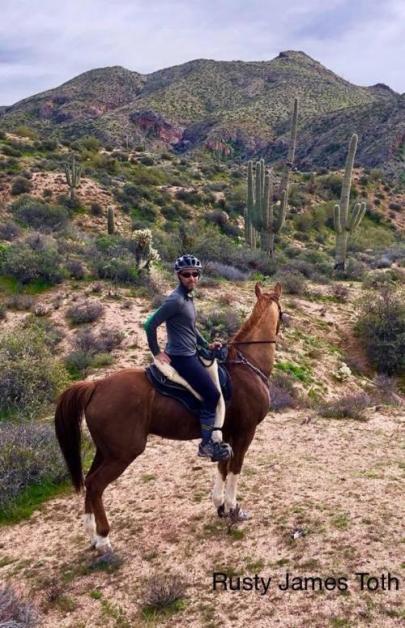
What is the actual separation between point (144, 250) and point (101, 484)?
38.4 feet

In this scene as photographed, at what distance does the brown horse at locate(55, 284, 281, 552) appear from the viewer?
4645 millimetres

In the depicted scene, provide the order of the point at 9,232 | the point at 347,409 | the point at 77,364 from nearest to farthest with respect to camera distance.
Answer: the point at 347,409
the point at 77,364
the point at 9,232

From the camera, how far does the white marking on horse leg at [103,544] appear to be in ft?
16.0

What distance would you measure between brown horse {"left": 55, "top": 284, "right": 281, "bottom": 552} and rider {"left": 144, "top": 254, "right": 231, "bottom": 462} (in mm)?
239

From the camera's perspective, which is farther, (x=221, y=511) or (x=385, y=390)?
(x=385, y=390)

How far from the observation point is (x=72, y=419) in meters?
4.86

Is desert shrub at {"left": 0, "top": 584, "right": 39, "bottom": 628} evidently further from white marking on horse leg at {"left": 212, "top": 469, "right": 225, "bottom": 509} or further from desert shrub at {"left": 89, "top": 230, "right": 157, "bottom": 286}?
desert shrub at {"left": 89, "top": 230, "right": 157, "bottom": 286}

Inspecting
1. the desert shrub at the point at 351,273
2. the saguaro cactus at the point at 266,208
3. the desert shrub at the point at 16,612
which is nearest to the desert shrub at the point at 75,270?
the saguaro cactus at the point at 266,208

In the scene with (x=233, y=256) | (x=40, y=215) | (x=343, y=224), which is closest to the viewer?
(x=233, y=256)

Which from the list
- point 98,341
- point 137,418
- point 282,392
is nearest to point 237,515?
point 137,418

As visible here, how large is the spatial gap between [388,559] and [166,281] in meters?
12.6

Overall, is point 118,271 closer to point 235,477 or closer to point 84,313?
point 84,313

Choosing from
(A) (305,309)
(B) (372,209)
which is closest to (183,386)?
(A) (305,309)

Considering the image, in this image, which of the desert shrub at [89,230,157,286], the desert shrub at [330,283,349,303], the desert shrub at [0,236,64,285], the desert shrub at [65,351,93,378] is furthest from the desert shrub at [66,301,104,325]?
the desert shrub at [330,283,349,303]
